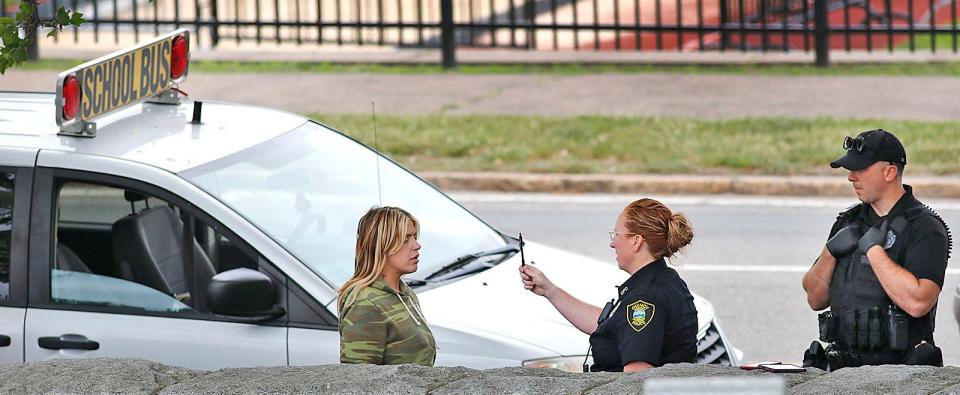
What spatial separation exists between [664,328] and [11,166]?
93.3 inches

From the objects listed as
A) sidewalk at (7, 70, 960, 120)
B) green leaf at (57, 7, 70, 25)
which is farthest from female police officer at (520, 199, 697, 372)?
sidewalk at (7, 70, 960, 120)

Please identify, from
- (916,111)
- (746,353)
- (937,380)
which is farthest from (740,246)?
(937,380)

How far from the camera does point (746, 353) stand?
7.82 metres

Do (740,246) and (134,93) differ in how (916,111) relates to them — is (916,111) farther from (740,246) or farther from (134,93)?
(134,93)

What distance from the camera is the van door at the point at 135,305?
5027mm

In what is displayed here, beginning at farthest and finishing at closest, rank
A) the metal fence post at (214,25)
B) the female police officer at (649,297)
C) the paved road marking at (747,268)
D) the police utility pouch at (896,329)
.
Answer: the metal fence post at (214,25), the paved road marking at (747,268), the police utility pouch at (896,329), the female police officer at (649,297)

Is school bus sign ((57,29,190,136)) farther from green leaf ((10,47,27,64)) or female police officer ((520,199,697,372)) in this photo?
female police officer ((520,199,697,372))

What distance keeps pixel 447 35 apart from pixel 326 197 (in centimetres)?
1163

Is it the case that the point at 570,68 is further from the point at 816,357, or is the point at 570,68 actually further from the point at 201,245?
the point at 816,357

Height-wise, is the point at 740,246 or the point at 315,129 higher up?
the point at 315,129

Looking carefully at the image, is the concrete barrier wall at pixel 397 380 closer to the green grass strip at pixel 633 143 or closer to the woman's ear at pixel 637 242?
the woman's ear at pixel 637 242

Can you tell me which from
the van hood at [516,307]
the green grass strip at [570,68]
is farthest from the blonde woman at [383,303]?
the green grass strip at [570,68]

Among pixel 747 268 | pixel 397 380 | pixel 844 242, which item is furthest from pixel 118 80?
pixel 747 268

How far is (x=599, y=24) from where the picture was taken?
17.6 m
